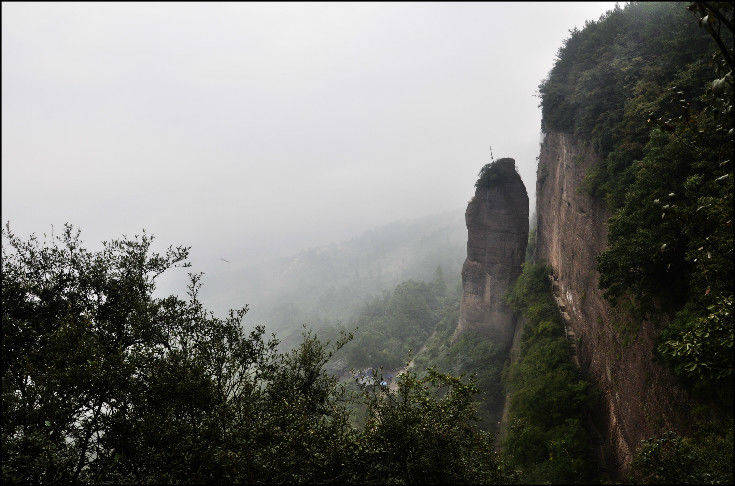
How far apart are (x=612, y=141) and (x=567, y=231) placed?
762cm

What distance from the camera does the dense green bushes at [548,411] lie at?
14.8m

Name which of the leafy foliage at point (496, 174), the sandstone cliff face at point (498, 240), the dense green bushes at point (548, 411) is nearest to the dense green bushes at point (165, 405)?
the dense green bushes at point (548, 411)

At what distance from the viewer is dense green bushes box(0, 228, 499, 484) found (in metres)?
9.29

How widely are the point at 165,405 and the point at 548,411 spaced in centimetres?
1908

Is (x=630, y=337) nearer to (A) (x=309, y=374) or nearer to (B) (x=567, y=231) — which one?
(B) (x=567, y=231)

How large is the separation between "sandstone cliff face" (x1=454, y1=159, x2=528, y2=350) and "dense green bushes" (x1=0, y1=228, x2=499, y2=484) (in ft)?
85.7

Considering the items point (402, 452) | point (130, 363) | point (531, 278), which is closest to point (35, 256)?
point (130, 363)

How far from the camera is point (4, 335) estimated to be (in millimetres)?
13055

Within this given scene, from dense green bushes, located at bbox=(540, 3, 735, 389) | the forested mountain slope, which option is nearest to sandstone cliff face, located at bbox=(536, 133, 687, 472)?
the forested mountain slope

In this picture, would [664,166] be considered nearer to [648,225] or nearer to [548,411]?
[648,225]

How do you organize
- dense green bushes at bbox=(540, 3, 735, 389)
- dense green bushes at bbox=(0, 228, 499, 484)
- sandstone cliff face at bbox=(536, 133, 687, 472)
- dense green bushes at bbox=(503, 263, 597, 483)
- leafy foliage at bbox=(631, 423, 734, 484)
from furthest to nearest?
dense green bushes at bbox=(503, 263, 597, 483)
sandstone cliff face at bbox=(536, 133, 687, 472)
dense green bushes at bbox=(0, 228, 499, 484)
dense green bushes at bbox=(540, 3, 735, 389)
leafy foliage at bbox=(631, 423, 734, 484)

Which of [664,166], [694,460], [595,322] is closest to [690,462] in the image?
[694,460]

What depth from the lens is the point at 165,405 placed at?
10984 mm

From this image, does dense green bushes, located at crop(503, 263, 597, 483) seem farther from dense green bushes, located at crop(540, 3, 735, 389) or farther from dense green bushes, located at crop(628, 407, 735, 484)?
dense green bushes, located at crop(540, 3, 735, 389)
